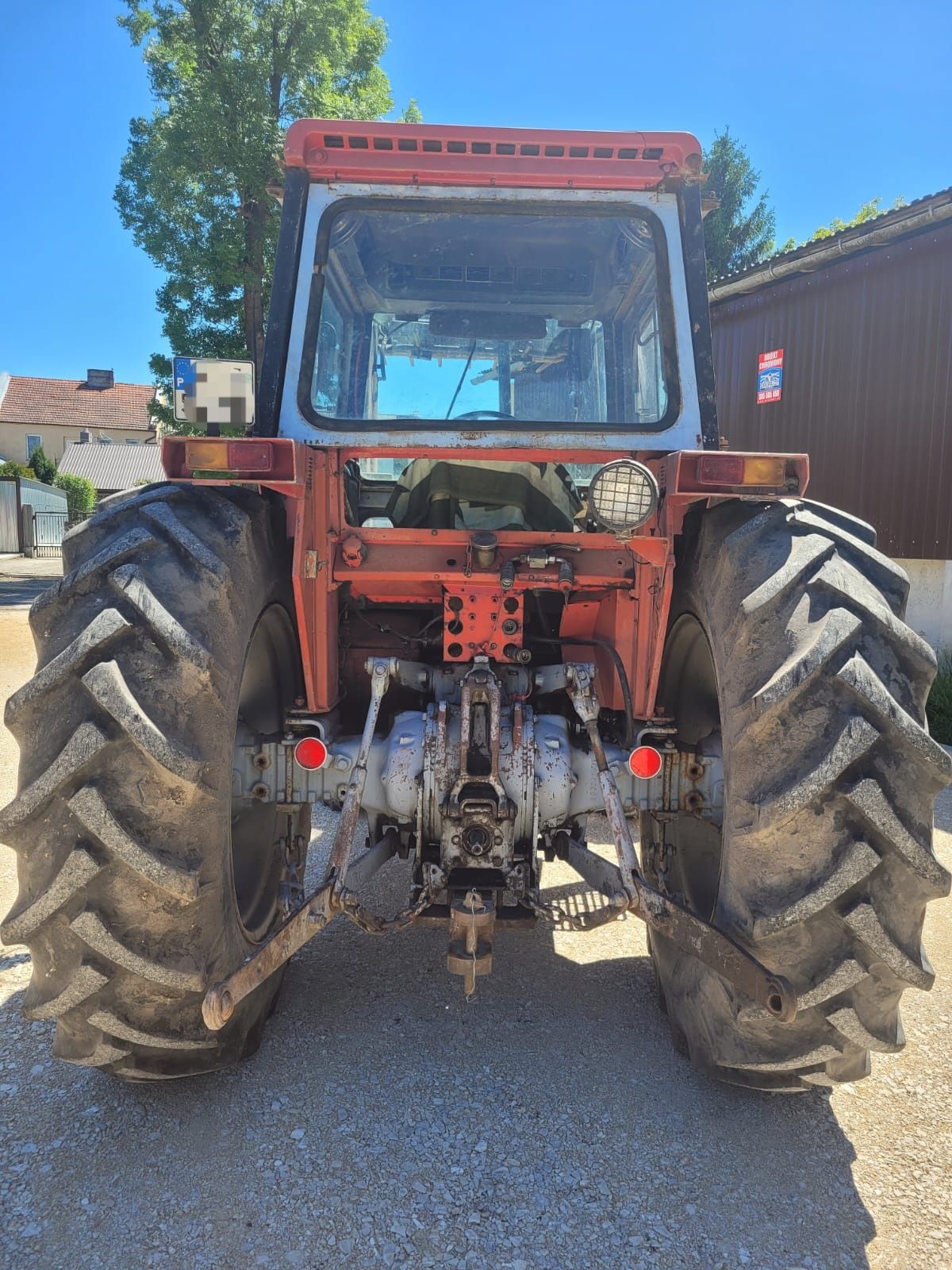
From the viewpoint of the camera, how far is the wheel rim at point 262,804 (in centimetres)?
269

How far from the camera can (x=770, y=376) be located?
10.0m

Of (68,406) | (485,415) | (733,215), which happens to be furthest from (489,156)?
(68,406)

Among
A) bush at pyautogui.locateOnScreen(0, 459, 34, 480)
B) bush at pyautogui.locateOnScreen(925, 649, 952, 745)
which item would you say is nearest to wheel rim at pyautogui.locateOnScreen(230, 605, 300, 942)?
bush at pyautogui.locateOnScreen(925, 649, 952, 745)

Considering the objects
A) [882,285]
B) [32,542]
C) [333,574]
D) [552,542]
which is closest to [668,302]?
[552,542]

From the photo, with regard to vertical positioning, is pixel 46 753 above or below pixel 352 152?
below

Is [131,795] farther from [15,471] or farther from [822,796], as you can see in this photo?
[15,471]

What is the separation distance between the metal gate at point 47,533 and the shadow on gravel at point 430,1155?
26.4 metres

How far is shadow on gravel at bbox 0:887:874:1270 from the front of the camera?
6.25 ft

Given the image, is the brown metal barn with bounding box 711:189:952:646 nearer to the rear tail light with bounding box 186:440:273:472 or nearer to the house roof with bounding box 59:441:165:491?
the rear tail light with bounding box 186:440:273:472

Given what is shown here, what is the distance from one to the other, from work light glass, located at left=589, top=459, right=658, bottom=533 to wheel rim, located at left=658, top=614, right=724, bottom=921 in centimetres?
65

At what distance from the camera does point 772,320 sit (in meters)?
9.86

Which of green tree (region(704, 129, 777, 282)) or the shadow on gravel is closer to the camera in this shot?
the shadow on gravel

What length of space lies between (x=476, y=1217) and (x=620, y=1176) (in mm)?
382

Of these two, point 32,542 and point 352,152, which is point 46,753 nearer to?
point 352,152
